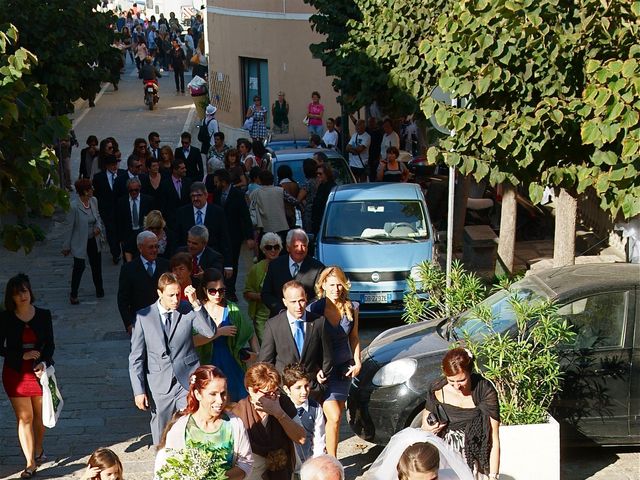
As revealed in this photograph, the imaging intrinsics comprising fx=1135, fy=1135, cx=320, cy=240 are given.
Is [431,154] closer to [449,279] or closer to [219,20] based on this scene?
[449,279]

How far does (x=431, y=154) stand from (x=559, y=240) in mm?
2356

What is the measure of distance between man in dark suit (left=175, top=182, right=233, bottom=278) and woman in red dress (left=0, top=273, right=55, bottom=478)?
3.83 metres

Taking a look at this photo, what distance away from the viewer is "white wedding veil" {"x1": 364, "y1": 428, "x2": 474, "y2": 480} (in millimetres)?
6945

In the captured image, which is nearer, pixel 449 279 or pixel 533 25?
pixel 533 25

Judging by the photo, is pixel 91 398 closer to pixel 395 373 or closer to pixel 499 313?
pixel 395 373

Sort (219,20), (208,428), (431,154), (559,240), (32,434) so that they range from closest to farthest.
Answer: (208,428) < (32,434) < (431,154) < (559,240) < (219,20)

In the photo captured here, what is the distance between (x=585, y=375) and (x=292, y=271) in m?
2.84

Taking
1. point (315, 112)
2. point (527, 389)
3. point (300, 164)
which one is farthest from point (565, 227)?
point (315, 112)

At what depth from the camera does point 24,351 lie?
31.5 feet

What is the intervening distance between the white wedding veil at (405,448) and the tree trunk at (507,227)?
8069mm

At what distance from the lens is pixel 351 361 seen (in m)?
9.43

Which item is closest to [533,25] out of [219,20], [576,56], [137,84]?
[576,56]

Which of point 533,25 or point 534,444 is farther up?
point 533,25

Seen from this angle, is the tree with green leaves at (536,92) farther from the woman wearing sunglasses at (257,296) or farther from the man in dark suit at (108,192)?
the man in dark suit at (108,192)
